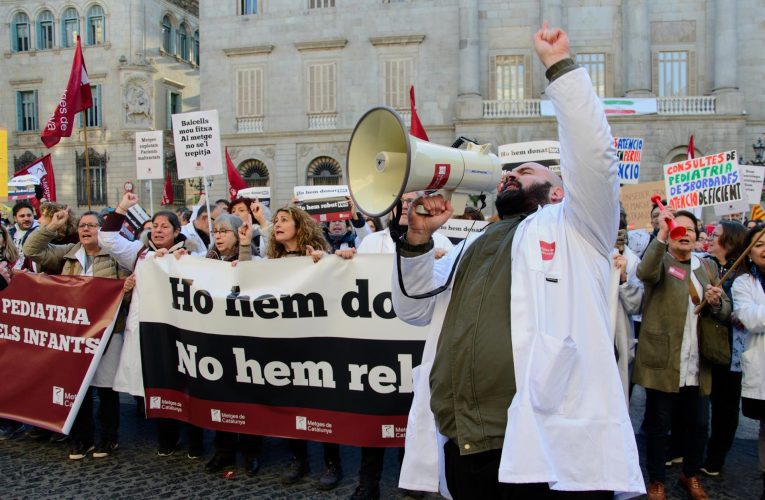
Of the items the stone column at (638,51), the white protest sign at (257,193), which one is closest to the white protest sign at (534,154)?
the white protest sign at (257,193)

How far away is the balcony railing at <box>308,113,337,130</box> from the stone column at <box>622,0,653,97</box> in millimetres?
11964

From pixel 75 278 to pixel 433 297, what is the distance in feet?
14.0

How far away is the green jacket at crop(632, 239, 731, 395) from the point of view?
4703 millimetres

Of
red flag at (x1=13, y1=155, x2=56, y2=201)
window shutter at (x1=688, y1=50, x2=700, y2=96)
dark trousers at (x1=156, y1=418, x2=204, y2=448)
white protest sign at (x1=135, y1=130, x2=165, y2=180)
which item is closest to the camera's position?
dark trousers at (x1=156, y1=418, x2=204, y2=448)

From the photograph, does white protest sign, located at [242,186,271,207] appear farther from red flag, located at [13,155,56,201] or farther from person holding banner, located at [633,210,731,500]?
person holding banner, located at [633,210,731,500]

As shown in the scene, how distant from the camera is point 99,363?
18.7 ft

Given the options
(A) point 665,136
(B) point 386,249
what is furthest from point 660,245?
(A) point 665,136

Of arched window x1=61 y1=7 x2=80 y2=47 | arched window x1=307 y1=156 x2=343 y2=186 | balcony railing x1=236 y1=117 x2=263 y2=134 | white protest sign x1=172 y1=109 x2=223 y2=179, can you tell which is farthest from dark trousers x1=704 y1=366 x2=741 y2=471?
arched window x1=61 y1=7 x2=80 y2=47

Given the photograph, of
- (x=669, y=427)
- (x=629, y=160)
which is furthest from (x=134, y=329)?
(x=629, y=160)

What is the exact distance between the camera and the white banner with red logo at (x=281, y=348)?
15.9 feet

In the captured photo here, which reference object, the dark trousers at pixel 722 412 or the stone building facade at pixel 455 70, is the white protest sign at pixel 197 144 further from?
the stone building facade at pixel 455 70

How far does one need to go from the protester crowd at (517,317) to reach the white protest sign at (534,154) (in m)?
2.16

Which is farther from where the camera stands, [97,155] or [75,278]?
[97,155]

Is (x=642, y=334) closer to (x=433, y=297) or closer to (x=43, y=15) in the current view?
(x=433, y=297)
